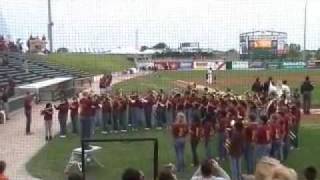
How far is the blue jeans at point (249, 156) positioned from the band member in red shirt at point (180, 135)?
1.39m

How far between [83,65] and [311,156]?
28.9m

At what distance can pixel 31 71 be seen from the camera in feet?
128

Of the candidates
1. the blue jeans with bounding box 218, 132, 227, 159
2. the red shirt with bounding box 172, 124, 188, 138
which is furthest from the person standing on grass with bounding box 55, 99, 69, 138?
the red shirt with bounding box 172, 124, 188, 138

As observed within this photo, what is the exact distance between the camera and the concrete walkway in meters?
14.8

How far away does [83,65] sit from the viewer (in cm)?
4297

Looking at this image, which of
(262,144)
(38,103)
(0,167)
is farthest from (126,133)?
(0,167)

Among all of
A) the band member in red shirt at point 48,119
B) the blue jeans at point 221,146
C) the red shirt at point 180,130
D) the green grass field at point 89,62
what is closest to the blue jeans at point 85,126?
the band member in red shirt at point 48,119

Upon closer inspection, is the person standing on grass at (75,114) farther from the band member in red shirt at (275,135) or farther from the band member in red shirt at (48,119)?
the band member in red shirt at (275,135)

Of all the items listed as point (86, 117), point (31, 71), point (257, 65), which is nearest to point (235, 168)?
point (86, 117)

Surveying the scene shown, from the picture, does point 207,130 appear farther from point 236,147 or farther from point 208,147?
point 236,147

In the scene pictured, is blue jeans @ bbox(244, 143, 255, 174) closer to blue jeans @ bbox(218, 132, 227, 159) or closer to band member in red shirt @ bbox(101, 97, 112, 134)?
blue jeans @ bbox(218, 132, 227, 159)

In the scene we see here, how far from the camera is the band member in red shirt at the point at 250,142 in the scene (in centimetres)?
1338

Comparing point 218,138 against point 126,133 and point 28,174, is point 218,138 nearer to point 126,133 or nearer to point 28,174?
point 28,174

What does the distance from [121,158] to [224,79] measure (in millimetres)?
35414
